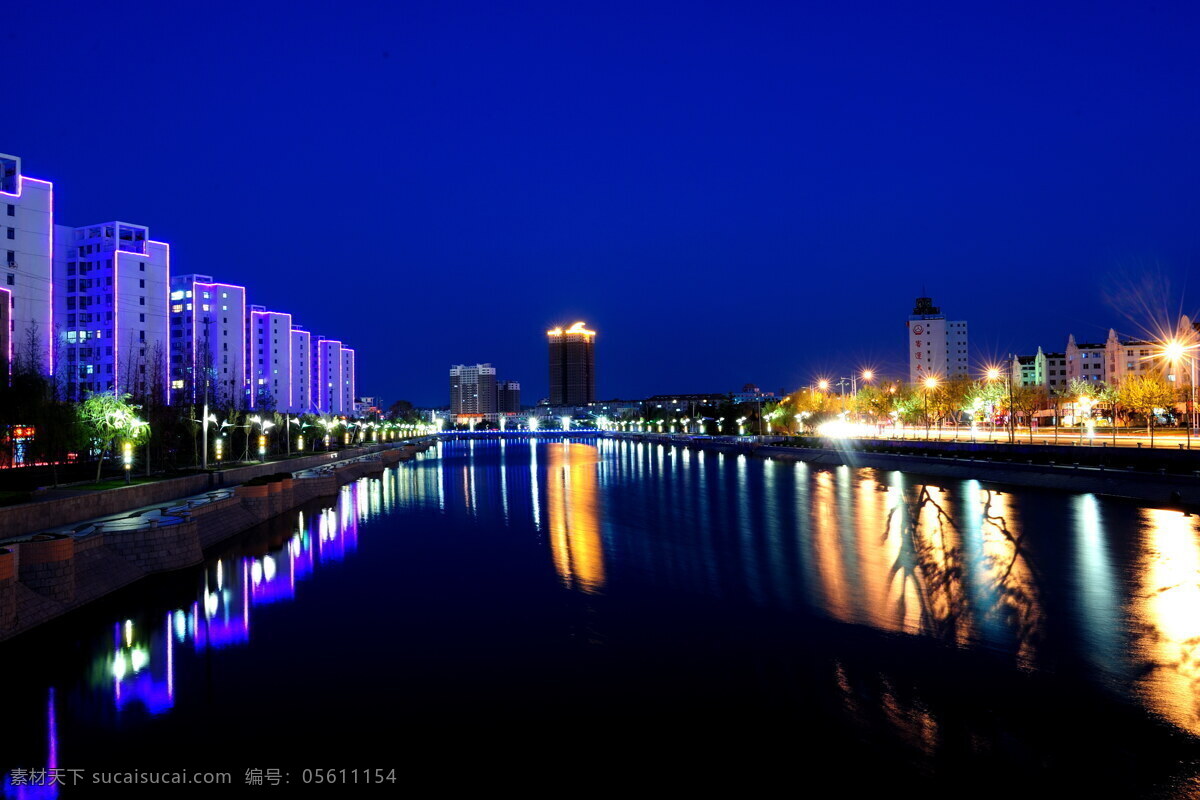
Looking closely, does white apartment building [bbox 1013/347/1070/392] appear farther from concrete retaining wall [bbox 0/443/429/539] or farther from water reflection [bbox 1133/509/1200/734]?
concrete retaining wall [bbox 0/443/429/539]

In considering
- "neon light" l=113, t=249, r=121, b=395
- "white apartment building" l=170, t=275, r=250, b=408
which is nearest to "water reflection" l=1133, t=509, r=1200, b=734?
"neon light" l=113, t=249, r=121, b=395

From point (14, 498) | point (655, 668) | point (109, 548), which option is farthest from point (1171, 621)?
point (14, 498)

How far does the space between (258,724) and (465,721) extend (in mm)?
2530

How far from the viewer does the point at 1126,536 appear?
21328 millimetres

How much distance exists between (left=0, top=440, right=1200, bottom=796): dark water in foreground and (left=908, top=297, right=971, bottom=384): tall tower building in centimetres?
10524

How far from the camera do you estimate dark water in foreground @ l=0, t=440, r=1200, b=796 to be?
8.32 m

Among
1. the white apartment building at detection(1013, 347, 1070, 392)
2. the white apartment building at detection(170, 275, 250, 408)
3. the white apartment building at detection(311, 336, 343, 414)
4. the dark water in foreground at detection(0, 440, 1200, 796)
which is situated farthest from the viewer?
the white apartment building at detection(311, 336, 343, 414)

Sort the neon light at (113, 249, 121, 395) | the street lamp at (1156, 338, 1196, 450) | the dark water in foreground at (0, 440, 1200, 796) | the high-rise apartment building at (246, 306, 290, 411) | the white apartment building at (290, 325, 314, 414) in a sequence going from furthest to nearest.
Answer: the white apartment building at (290, 325, 314, 414) < the high-rise apartment building at (246, 306, 290, 411) < the neon light at (113, 249, 121, 395) < the street lamp at (1156, 338, 1196, 450) < the dark water in foreground at (0, 440, 1200, 796)

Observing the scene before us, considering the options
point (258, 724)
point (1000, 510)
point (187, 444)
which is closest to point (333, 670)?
point (258, 724)

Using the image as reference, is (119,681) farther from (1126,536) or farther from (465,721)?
(1126,536)

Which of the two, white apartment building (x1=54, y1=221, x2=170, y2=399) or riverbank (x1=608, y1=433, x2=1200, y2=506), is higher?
white apartment building (x1=54, y1=221, x2=170, y2=399)

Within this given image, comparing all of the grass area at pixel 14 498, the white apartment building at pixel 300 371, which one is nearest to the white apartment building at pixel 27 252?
the grass area at pixel 14 498

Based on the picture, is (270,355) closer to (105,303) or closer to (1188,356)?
(105,303)

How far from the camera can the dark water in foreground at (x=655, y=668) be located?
27.3 feet
